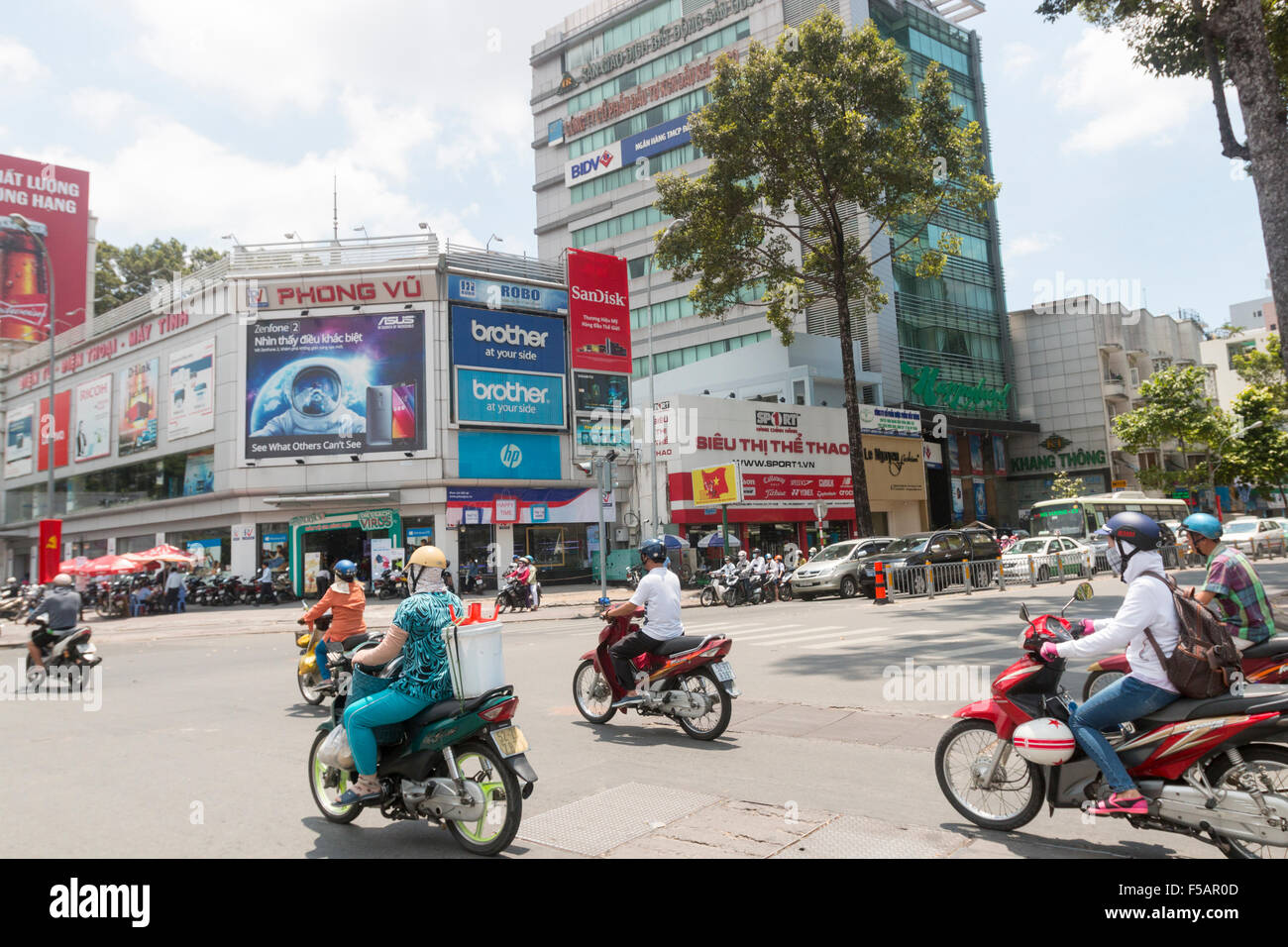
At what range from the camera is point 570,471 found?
3403cm

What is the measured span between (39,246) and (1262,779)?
211ft

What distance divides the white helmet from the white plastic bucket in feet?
9.37

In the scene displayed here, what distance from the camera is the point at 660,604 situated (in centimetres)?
746

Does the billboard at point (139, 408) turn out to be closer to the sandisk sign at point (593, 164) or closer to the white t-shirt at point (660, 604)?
the sandisk sign at point (593, 164)

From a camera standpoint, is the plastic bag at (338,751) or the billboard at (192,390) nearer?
the plastic bag at (338,751)

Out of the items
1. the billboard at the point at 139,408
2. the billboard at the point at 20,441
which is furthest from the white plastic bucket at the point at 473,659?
the billboard at the point at 20,441

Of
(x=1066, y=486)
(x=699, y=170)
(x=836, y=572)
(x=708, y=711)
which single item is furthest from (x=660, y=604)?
(x=1066, y=486)

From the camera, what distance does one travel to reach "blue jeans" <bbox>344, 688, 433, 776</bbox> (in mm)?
4504

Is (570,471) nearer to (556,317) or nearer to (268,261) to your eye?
(556,317)

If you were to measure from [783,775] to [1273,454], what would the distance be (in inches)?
1988

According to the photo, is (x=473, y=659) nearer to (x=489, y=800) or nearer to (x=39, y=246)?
(x=489, y=800)

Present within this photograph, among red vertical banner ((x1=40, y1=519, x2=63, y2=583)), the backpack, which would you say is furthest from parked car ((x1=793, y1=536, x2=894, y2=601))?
red vertical banner ((x1=40, y1=519, x2=63, y2=583))

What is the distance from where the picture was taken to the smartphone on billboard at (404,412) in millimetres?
31141

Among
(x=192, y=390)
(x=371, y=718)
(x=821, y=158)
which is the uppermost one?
(x=821, y=158)
